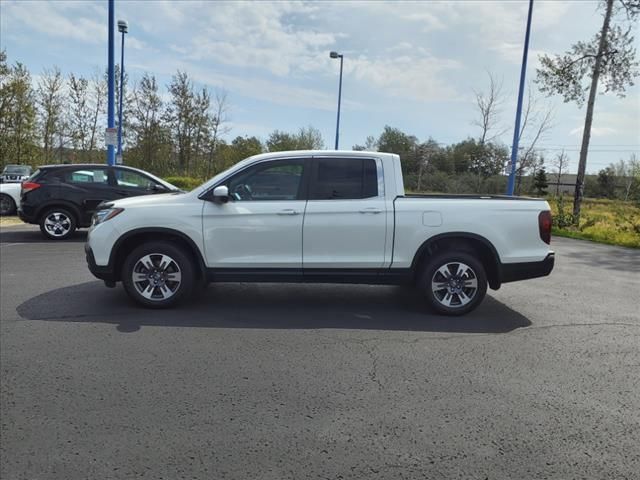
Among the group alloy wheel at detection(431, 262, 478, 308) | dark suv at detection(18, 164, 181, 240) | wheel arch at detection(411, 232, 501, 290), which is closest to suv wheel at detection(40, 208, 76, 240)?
dark suv at detection(18, 164, 181, 240)

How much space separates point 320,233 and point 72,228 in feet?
26.6

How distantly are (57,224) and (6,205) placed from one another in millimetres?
5527

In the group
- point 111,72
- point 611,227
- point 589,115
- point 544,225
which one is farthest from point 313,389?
point 589,115

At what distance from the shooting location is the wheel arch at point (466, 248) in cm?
526

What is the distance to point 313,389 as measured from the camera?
11.3ft

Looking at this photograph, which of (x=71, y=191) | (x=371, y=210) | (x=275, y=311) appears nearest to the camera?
(x=371, y=210)

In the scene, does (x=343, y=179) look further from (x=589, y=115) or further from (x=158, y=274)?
(x=589, y=115)

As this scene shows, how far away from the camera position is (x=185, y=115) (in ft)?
102

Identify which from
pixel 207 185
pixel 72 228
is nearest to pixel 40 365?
pixel 207 185

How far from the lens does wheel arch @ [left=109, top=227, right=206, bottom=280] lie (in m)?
5.27

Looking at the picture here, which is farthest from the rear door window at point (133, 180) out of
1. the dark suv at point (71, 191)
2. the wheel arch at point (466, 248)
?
the wheel arch at point (466, 248)

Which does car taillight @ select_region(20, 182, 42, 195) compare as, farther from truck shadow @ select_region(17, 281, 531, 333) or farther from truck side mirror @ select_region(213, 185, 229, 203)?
truck side mirror @ select_region(213, 185, 229, 203)

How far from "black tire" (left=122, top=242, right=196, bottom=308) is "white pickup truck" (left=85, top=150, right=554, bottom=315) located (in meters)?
0.01

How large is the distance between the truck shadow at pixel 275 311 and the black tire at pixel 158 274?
0.16 meters
